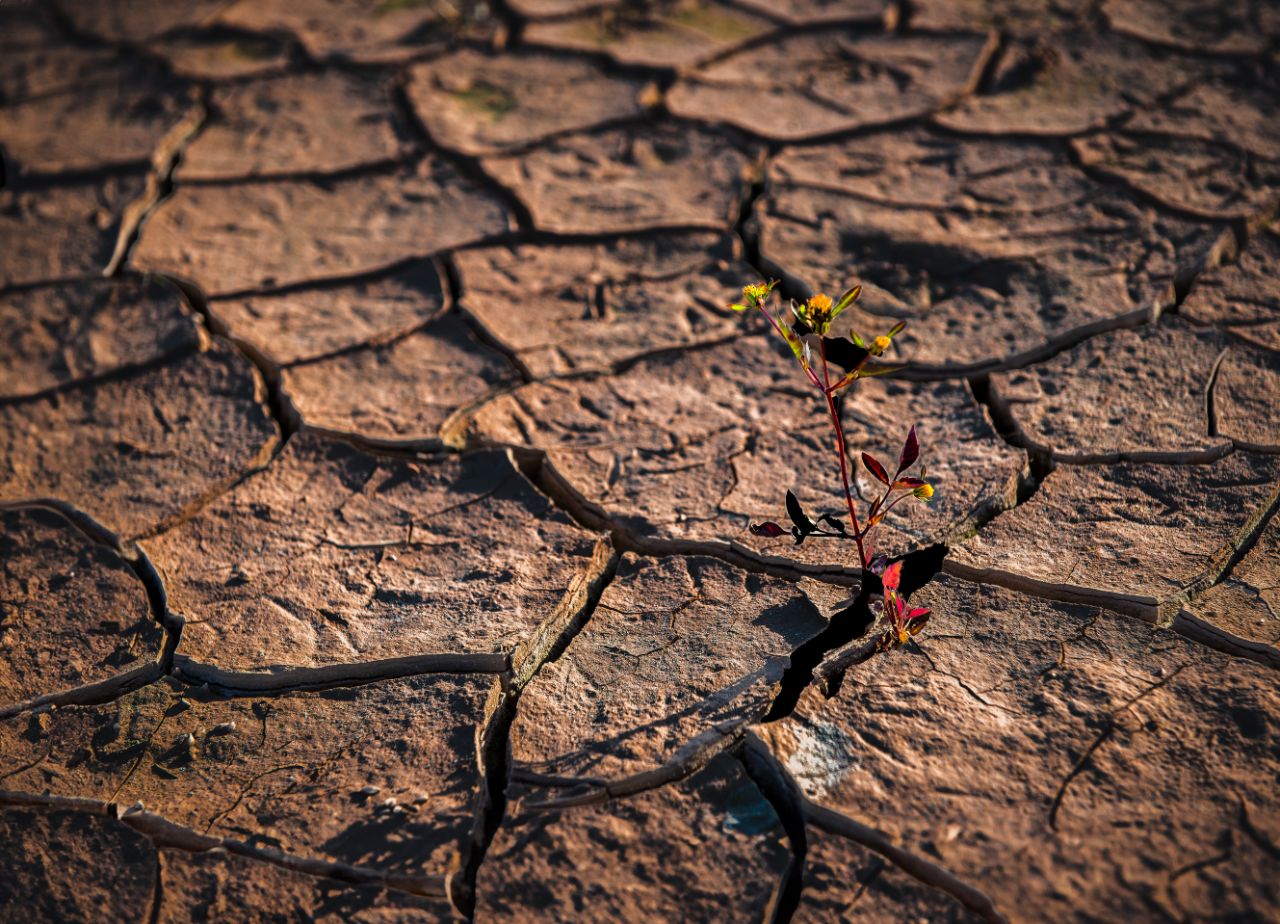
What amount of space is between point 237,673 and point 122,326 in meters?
1.14

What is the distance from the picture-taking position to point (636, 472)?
6.77 ft

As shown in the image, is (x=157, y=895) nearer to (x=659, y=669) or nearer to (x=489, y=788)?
(x=489, y=788)

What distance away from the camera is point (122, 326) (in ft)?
8.34

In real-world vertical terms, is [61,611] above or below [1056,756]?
below

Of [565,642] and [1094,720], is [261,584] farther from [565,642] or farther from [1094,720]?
[1094,720]

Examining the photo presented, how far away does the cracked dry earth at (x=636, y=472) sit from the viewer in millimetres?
1480

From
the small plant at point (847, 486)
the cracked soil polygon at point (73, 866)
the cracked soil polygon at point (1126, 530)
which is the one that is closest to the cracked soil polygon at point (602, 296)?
the small plant at point (847, 486)

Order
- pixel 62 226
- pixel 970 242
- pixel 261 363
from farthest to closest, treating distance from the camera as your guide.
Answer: pixel 62 226 < pixel 970 242 < pixel 261 363

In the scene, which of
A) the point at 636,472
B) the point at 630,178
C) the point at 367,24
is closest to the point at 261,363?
the point at 636,472

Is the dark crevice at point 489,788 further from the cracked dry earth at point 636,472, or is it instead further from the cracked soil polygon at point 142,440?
the cracked soil polygon at point 142,440

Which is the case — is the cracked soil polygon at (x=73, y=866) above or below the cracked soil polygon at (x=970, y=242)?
below

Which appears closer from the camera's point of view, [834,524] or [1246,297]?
[834,524]

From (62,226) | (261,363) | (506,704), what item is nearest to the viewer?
(506,704)

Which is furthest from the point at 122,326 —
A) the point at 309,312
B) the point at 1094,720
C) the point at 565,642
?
the point at 1094,720
